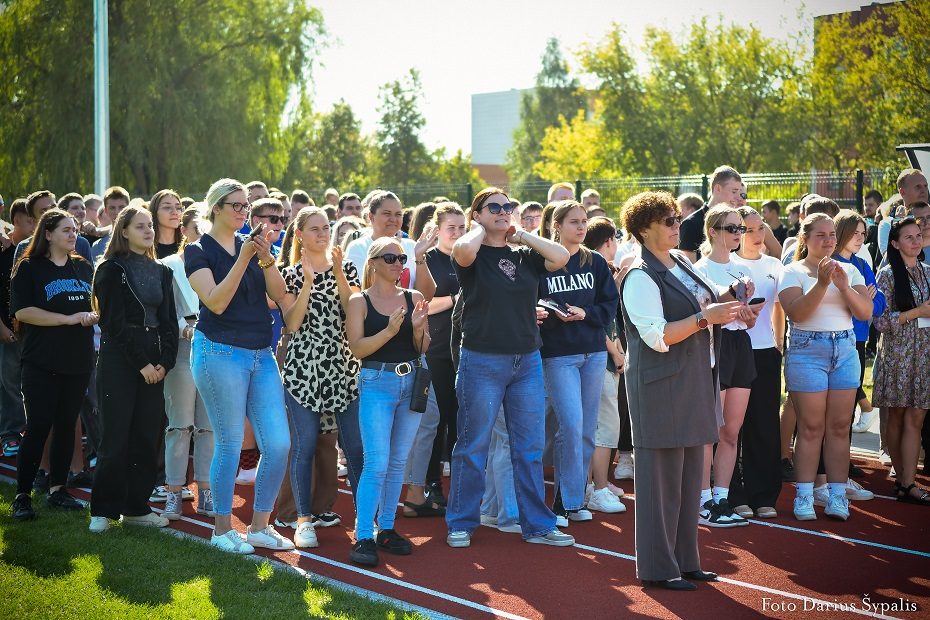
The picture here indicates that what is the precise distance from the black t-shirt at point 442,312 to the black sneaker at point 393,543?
66.1 inches

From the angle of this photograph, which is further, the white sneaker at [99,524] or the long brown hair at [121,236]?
the long brown hair at [121,236]

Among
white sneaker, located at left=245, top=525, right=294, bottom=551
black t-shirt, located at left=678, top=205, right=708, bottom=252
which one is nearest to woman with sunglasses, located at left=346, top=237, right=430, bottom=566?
white sneaker, located at left=245, top=525, right=294, bottom=551

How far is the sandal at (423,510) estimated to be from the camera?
7853 millimetres

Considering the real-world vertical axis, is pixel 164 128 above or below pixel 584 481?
above

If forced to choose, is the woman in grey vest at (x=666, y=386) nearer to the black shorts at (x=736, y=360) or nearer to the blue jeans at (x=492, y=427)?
the blue jeans at (x=492, y=427)

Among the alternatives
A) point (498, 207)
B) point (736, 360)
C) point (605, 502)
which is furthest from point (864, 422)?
point (498, 207)

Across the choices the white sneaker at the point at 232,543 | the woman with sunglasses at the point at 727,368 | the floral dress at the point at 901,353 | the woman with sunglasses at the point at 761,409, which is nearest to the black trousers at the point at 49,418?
the white sneaker at the point at 232,543

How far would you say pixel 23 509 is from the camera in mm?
7477

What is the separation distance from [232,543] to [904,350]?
5.58 m

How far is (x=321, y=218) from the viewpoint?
7.22 metres

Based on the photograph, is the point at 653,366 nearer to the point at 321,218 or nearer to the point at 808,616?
the point at 808,616

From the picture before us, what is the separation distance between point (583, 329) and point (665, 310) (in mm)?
1656

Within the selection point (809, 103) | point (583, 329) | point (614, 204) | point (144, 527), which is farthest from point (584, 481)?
point (809, 103)

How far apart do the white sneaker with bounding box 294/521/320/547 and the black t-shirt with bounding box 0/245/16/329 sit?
4058mm
